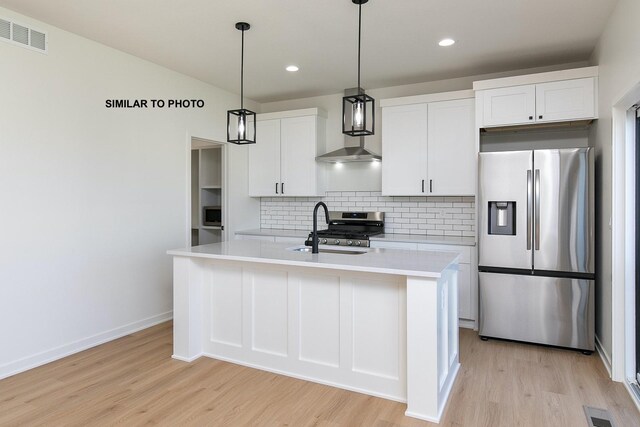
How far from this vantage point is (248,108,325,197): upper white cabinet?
207 inches

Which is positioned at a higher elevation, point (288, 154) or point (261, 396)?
point (288, 154)

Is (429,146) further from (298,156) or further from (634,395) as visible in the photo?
(634,395)

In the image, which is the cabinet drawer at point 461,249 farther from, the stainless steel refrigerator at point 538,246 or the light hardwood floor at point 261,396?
the light hardwood floor at point 261,396

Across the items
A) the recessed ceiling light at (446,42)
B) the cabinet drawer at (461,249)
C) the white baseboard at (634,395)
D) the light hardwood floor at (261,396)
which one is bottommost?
the light hardwood floor at (261,396)

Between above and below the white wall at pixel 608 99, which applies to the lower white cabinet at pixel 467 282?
below

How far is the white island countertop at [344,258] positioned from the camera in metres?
2.46

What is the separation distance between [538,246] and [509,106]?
4.50 ft

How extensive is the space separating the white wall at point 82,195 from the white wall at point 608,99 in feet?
13.1

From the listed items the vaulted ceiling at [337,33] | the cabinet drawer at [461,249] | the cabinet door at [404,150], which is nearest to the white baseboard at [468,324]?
the cabinet drawer at [461,249]

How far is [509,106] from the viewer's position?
3980 mm

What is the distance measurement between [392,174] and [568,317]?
87.2 inches

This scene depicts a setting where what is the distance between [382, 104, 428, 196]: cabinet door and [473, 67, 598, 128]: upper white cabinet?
0.67 meters

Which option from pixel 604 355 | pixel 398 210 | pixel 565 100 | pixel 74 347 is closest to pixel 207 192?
pixel 398 210

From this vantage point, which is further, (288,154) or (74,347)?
(288,154)
